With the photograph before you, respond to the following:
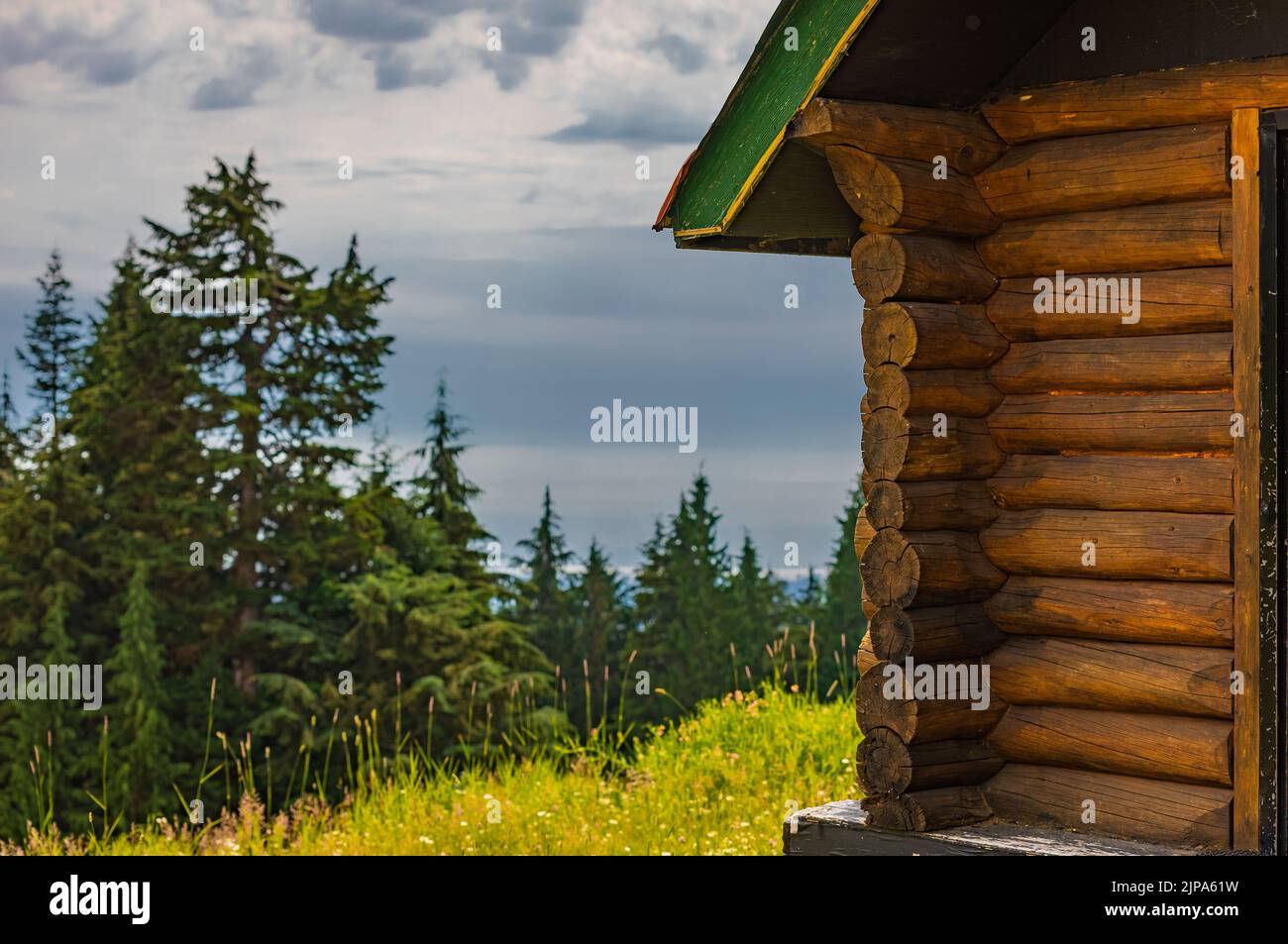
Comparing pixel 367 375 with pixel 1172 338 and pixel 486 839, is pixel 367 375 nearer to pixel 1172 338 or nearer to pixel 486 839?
pixel 486 839

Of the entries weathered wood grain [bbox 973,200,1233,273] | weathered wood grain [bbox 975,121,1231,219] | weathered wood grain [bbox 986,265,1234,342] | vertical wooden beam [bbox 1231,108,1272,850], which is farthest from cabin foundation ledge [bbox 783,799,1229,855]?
weathered wood grain [bbox 975,121,1231,219]

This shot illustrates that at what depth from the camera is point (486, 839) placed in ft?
31.1

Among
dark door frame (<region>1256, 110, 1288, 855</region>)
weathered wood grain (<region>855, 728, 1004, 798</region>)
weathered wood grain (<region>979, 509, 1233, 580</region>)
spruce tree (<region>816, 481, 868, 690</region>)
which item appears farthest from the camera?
spruce tree (<region>816, 481, 868, 690</region>)

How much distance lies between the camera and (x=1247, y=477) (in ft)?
19.6

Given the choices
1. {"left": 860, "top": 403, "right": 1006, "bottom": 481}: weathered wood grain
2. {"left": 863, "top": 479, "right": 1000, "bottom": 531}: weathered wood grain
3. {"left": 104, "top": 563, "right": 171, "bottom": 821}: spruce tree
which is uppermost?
{"left": 860, "top": 403, "right": 1006, "bottom": 481}: weathered wood grain

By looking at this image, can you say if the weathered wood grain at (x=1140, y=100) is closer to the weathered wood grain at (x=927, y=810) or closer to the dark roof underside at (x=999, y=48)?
the dark roof underside at (x=999, y=48)

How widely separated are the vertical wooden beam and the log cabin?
0.03ft

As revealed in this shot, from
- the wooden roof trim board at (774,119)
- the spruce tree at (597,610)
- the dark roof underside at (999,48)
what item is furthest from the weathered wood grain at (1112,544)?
the spruce tree at (597,610)

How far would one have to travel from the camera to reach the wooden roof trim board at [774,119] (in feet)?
20.3

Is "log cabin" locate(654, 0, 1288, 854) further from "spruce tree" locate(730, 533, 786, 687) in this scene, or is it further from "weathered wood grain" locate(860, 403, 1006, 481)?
"spruce tree" locate(730, 533, 786, 687)

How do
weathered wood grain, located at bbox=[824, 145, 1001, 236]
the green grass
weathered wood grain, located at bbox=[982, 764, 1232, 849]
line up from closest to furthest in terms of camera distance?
weathered wood grain, located at bbox=[982, 764, 1232, 849]
weathered wood grain, located at bbox=[824, 145, 1001, 236]
the green grass

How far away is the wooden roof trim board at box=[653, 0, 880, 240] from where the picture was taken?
618 centimetres

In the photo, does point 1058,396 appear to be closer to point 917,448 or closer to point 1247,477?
point 917,448
